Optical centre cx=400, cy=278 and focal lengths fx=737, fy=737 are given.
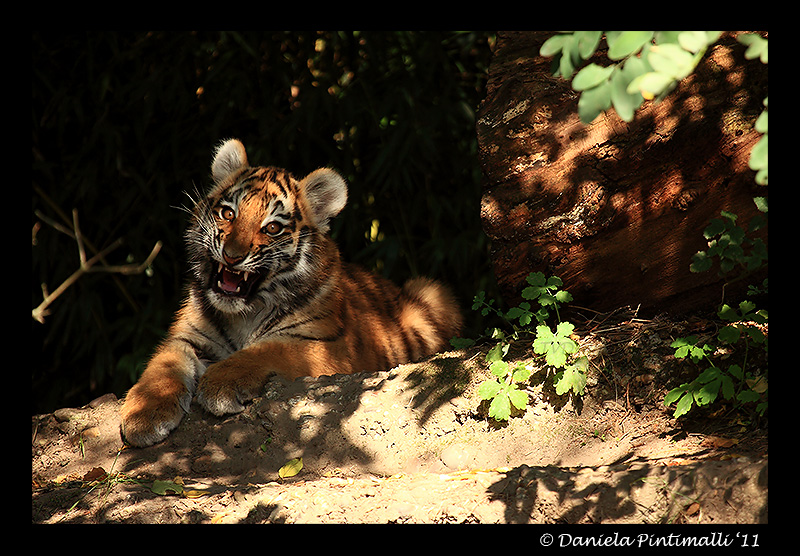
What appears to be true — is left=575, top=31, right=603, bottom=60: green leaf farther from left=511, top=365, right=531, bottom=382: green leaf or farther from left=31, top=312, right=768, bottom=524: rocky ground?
left=511, top=365, right=531, bottom=382: green leaf

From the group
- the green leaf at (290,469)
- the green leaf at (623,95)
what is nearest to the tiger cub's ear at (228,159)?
the green leaf at (290,469)

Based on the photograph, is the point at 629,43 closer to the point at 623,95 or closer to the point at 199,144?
the point at 623,95

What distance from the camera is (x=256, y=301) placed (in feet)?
13.4

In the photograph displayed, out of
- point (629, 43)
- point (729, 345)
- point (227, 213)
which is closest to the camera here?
point (629, 43)

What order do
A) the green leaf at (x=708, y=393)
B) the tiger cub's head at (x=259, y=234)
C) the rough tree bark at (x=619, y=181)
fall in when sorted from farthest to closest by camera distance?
the tiger cub's head at (x=259, y=234), the rough tree bark at (x=619, y=181), the green leaf at (x=708, y=393)

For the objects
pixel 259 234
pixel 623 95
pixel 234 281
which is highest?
pixel 623 95

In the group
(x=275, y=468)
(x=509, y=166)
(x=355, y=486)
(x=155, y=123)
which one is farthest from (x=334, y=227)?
(x=355, y=486)

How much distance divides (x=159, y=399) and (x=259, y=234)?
3.22 ft

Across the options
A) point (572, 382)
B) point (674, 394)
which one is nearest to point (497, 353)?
point (572, 382)

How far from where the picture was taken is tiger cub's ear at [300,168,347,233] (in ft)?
13.7

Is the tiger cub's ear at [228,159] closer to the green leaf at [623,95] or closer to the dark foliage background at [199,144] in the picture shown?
the dark foliage background at [199,144]

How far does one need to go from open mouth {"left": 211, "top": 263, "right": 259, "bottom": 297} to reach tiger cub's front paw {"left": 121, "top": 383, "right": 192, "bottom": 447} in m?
0.59

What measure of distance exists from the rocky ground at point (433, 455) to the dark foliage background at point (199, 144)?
Answer: 65.2 inches

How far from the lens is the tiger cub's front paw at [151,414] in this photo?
3490mm
